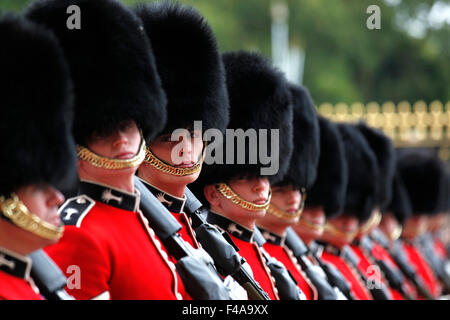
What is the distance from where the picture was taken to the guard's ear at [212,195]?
4270 millimetres

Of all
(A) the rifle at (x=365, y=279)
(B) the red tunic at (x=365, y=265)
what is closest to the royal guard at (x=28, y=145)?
(A) the rifle at (x=365, y=279)

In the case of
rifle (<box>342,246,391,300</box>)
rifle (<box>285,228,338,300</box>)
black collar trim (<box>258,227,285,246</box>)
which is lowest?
rifle (<box>342,246,391,300</box>)

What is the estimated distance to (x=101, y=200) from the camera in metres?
3.06

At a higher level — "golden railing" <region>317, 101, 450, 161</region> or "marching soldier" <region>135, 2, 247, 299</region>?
"marching soldier" <region>135, 2, 247, 299</region>

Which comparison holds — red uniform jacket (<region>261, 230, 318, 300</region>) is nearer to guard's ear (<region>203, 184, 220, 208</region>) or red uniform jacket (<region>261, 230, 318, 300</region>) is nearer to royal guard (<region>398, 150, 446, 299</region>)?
guard's ear (<region>203, 184, 220, 208</region>)

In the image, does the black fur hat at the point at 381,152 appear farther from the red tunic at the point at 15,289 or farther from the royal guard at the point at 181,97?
the red tunic at the point at 15,289

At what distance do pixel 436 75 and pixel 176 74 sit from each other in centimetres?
2730

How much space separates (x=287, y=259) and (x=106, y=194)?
222 cm

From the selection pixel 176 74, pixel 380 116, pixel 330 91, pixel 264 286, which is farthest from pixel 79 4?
pixel 330 91

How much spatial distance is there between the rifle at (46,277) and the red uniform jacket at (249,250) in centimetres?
164

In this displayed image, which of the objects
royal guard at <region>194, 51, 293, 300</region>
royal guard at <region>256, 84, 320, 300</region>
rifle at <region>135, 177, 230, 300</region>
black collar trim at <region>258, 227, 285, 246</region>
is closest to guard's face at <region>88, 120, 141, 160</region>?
rifle at <region>135, 177, 230, 300</region>

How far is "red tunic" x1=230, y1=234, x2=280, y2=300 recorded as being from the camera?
425cm

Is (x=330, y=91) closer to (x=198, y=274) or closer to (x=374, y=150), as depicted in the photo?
(x=374, y=150)

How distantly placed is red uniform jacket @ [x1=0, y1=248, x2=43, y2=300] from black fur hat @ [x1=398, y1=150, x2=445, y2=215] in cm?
870
